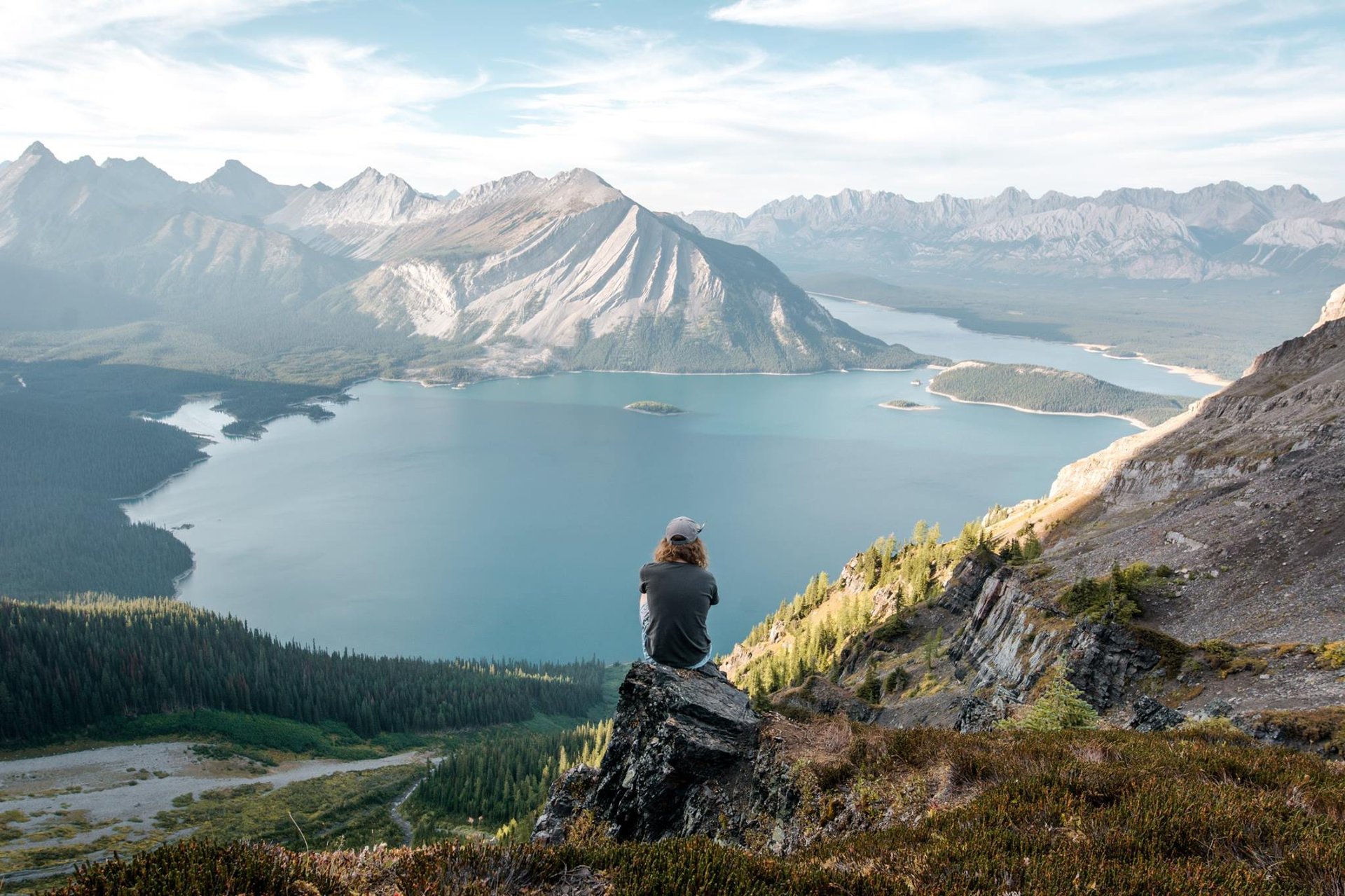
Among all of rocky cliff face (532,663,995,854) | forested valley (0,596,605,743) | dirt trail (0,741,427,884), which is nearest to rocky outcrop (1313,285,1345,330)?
rocky cliff face (532,663,995,854)

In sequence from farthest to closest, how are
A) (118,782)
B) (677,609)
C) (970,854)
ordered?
(118,782)
(677,609)
(970,854)

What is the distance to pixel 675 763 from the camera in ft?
39.0

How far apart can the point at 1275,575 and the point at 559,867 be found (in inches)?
1469

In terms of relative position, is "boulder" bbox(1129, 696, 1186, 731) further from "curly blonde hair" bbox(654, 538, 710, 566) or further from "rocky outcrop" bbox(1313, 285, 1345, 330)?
"rocky outcrop" bbox(1313, 285, 1345, 330)

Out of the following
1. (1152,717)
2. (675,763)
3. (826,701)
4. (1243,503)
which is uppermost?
(675,763)

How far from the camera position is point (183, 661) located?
9925 centimetres

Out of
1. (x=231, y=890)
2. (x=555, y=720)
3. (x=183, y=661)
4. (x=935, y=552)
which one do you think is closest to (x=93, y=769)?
(x=183, y=661)

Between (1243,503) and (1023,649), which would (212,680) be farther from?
(1243,503)

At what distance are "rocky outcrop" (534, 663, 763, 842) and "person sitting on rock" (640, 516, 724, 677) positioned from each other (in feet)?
1.64

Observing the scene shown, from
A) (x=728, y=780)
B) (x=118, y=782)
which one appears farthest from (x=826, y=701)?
(x=118, y=782)

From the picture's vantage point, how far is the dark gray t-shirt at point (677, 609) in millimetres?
11508

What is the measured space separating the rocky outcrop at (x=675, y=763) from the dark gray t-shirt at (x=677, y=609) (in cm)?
39

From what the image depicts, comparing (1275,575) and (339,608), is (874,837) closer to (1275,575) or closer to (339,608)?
(1275,575)

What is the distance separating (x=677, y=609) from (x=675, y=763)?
2505 mm
